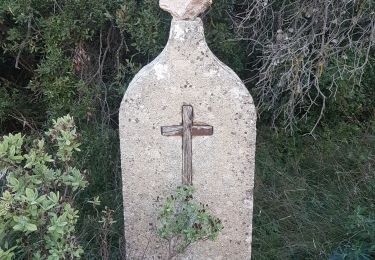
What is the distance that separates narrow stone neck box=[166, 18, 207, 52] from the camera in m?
2.50

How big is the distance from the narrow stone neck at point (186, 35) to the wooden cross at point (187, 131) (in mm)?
297

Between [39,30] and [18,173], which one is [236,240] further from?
[39,30]

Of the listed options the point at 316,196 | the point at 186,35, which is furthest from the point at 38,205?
the point at 316,196

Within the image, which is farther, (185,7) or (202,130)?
(202,130)

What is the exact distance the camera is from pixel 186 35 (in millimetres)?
2514

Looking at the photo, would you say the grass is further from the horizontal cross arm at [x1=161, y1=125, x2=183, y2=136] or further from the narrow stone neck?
the narrow stone neck

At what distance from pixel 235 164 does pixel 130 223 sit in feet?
2.10

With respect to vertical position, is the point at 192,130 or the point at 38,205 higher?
the point at 192,130

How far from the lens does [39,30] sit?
3523 mm

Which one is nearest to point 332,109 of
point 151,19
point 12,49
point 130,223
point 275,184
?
point 275,184

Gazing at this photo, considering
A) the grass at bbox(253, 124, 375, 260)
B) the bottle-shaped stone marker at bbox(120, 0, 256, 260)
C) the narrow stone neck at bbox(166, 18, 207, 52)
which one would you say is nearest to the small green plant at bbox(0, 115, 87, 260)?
A: the bottle-shaped stone marker at bbox(120, 0, 256, 260)

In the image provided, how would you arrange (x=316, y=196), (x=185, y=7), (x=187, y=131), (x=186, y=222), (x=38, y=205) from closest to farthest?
(x=38, y=205), (x=185, y=7), (x=186, y=222), (x=187, y=131), (x=316, y=196)

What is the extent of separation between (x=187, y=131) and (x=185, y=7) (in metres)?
0.60

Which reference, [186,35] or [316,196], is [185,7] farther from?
[316,196]
